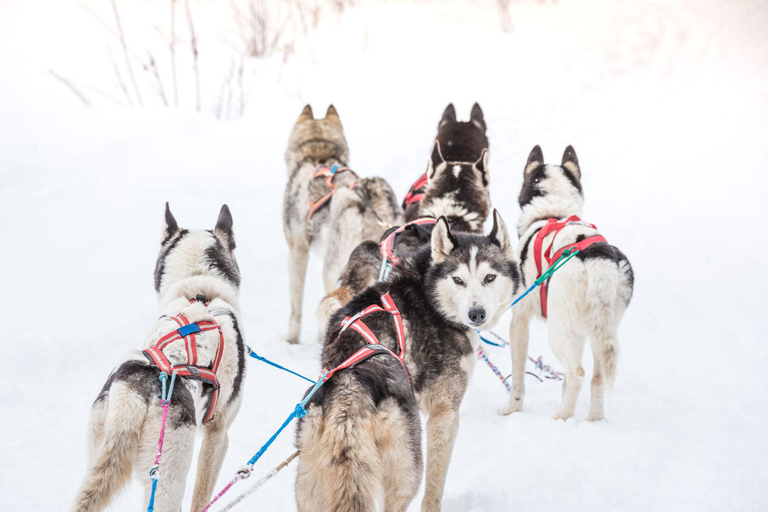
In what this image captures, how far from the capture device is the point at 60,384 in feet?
12.5

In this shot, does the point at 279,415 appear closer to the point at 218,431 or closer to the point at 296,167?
the point at 218,431

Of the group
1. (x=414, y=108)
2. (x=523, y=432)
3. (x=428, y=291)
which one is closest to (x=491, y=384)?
(x=523, y=432)

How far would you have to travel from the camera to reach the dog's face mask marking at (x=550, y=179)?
407 centimetres

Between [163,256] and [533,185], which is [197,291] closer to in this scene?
[163,256]

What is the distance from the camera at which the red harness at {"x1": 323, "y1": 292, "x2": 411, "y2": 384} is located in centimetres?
193

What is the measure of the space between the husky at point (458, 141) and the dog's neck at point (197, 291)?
2.02m

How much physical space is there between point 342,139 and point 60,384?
2999mm

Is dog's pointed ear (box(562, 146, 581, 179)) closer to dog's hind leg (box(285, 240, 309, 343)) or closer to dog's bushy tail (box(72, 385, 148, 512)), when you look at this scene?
dog's hind leg (box(285, 240, 309, 343))

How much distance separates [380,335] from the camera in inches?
Result: 90.0

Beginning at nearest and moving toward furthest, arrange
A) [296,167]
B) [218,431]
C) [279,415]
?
1. [218,431]
2. [279,415]
3. [296,167]

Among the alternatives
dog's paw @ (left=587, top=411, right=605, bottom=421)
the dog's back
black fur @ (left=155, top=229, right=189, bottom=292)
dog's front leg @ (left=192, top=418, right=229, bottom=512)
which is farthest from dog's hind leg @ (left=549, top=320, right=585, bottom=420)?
black fur @ (left=155, top=229, right=189, bottom=292)

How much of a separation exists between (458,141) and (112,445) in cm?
370

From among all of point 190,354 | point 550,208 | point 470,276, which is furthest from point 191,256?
point 550,208

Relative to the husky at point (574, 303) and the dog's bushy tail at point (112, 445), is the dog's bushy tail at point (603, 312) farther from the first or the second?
the dog's bushy tail at point (112, 445)
